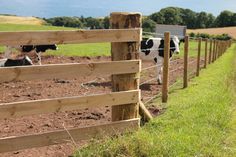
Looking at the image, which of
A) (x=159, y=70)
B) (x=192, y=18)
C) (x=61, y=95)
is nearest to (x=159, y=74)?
(x=159, y=70)

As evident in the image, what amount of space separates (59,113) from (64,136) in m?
2.56

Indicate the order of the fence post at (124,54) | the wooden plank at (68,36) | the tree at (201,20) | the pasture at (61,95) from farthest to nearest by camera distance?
the tree at (201,20)
the pasture at (61,95)
the fence post at (124,54)
the wooden plank at (68,36)

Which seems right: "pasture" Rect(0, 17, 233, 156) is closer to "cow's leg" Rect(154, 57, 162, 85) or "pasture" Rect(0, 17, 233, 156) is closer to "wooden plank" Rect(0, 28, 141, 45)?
"cow's leg" Rect(154, 57, 162, 85)

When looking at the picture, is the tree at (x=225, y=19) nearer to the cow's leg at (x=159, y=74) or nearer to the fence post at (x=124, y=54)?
the cow's leg at (x=159, y=74)

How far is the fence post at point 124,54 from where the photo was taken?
230 inches

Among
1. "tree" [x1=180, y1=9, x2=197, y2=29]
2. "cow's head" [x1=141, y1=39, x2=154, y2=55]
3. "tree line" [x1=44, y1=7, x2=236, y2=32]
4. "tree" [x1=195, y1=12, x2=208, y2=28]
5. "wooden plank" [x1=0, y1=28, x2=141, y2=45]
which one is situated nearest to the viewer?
"wooden plank" [x1=0, y1=28, x2=141, y2=45]

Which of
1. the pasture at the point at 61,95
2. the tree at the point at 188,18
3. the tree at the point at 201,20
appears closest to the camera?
the pasture at the point at 61,95

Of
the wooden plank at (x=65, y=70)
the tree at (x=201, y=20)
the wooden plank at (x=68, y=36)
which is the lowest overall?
the tree at (x=201, y=20)

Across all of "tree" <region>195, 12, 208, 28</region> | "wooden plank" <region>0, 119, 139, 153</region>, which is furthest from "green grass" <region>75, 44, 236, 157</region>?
"tree" <region>195, 12, 208, 28</region>

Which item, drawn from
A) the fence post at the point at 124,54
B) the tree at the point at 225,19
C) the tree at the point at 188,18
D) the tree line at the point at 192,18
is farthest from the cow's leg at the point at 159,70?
the tree at the point at 188,18

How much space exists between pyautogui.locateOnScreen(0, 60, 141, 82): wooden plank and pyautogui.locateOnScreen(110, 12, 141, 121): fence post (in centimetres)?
16

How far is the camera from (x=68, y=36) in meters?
5.15

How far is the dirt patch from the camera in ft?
19.4

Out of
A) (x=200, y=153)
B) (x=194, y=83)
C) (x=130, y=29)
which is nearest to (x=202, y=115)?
(x=200, y=153)
